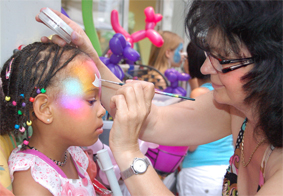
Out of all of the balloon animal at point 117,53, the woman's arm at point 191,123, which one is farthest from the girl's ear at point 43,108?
the balloon animal at point 117,53

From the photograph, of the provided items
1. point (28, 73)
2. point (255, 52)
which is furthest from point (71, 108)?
point (255, 52)

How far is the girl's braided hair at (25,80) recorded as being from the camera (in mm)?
724

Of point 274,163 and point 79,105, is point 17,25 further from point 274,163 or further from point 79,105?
point 274,163

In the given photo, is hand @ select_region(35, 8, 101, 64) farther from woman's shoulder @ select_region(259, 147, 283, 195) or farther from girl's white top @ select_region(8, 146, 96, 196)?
woman's shoulder @ select_region(259, 147, 283, 195)

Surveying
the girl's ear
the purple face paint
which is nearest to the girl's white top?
the girl's ear

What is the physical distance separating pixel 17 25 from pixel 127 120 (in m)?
0.54

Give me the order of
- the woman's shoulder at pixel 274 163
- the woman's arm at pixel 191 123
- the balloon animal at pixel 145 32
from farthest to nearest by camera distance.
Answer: the balloon animal at pixel 145 32 → the woman's arm at pixel 191 123 → the woman's shoulder at pixel 274 163

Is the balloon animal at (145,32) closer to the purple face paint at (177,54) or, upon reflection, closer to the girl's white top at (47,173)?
the purple face paint at (177,54)

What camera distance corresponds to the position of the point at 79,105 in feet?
2.46

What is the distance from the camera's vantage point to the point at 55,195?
69cm

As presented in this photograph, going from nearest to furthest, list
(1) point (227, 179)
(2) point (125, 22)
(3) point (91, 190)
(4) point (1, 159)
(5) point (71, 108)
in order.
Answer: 1. (4) point (1, 159)
2. (5) point (71, 108)
3. (3) point (91, 190)
4. (1) point (227, 179)
5. (2) point (125, 22)

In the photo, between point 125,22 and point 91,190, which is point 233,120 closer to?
point 91,190

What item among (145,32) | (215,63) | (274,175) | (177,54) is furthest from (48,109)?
(177,54)

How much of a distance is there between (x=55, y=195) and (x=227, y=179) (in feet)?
2.24
